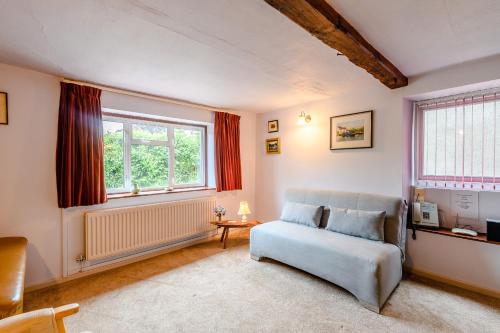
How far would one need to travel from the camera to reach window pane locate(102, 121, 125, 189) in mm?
3066

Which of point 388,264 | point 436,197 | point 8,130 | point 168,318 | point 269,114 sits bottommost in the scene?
point 168,318

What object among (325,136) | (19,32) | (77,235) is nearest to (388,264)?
(325,136)

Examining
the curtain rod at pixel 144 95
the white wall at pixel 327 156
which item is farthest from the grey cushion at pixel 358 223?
the curtain rod at pixel 144 95

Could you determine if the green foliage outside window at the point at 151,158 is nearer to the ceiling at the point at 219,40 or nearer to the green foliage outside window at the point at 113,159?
the green foliage outside window at the point at 113,159

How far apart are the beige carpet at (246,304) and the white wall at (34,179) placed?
350 mm

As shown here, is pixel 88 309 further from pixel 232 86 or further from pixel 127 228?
pixel 232 86

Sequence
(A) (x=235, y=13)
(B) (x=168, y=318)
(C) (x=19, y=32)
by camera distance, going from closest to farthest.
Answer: (A) (x=235, y=13) → (C) (x=19, y=32) → (B) (x=168, y=318)

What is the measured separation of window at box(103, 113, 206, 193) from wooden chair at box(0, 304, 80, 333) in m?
2.28

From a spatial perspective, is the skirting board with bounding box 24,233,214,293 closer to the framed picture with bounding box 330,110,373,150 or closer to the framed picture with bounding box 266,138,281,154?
the framed picture with bounding box 266,138,281,154

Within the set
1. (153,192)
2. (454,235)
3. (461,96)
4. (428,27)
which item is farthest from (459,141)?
(153,192)

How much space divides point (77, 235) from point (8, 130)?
1241 mm

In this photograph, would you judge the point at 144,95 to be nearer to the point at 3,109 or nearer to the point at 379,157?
the point at 3,109

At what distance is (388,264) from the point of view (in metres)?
2.18

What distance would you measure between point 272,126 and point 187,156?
5.10 ft
